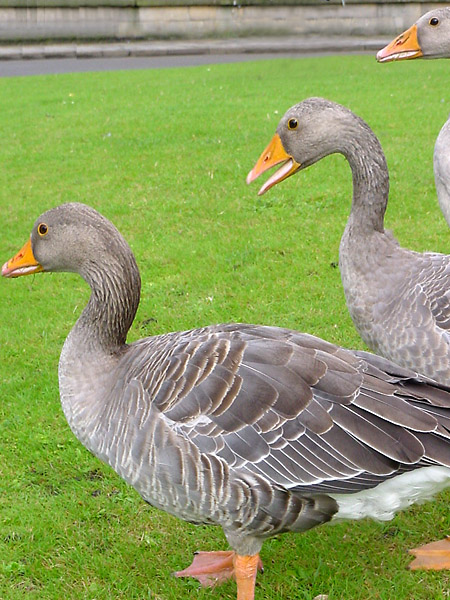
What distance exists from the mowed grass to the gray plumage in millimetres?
931

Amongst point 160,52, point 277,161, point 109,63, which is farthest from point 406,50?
point 160,52

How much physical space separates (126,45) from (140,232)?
1544 centimetres

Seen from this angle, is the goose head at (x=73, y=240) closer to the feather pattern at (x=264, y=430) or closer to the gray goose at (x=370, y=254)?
the feather pattern at (x=264, y=430)

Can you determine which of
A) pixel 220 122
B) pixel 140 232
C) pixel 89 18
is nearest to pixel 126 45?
pixel 89 18

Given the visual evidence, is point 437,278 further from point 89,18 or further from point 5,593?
point 89,18

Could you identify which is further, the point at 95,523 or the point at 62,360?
the point at 95,523

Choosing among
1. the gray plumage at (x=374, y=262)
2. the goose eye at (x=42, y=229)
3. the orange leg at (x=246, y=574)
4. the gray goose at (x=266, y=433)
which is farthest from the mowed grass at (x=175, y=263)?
the goose eye at (x=42, y=229)

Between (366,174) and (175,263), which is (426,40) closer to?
(366,174)

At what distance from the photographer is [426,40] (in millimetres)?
5258

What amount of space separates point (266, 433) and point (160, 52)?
60.7 ft

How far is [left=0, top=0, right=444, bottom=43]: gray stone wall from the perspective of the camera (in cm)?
2167

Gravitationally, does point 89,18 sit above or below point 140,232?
above

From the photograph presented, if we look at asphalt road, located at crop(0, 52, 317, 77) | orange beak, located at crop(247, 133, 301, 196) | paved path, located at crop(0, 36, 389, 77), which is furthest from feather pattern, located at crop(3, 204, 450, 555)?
paved path, located at crop(0, 36, 389, 77)

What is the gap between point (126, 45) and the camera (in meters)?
21.1
